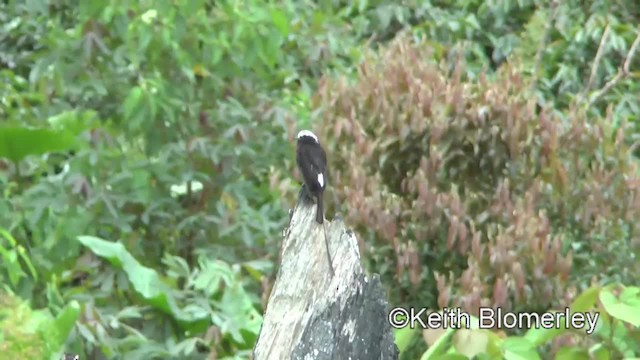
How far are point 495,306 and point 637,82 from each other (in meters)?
4.44

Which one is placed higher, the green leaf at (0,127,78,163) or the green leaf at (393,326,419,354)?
the green leaf at (393,326,419,354)

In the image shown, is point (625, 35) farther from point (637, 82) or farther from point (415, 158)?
point (415, 158)

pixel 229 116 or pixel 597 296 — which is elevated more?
pixel 597 296

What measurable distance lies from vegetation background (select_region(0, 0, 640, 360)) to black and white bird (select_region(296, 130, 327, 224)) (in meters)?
1.38

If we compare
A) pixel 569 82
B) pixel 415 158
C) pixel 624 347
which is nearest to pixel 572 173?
pixel 415 158

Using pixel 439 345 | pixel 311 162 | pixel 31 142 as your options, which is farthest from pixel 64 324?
pixel 311 162

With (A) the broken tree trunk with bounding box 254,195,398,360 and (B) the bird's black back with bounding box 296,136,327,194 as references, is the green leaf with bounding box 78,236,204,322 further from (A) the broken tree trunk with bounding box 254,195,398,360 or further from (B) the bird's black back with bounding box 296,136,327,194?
(A) the broken tree trunk with bounding box 254,195,398,360

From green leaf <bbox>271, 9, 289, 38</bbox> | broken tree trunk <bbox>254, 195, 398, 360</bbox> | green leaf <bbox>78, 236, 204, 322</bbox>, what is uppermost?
broken tree trunk <bbox>254, 195, 398, 360</bbox>

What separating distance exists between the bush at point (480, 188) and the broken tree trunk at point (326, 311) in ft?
6.23

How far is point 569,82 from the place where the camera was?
28.3 ft

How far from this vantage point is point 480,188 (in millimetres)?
4973

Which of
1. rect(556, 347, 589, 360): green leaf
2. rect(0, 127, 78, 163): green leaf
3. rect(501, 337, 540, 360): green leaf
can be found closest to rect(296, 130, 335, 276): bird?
rect(501, 337, 540, 360): green leaf

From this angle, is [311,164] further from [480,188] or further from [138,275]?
[480,188]

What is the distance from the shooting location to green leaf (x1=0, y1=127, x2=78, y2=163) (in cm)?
508
